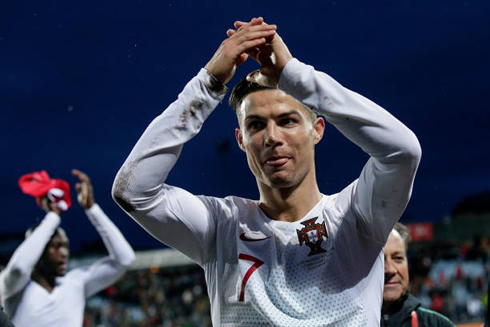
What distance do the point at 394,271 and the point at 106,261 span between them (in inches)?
123

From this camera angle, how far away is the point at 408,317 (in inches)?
148

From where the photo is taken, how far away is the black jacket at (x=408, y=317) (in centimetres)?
373

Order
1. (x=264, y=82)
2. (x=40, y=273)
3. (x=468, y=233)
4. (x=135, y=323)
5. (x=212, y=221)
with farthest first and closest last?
1. (x=468, y=233)
2. (x=135, y=323)
3. (x=40, y=273)
4. (x=212, y=221)
5. (x=264, y=82)

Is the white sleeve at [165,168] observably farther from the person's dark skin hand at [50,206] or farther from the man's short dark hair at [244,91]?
the person's dark skin hand at [50,206]

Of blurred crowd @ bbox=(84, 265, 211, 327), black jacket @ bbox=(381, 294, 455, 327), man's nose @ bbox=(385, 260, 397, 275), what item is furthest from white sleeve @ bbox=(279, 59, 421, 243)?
blurred crowd @ bbox=(84, 265, 211, 327)

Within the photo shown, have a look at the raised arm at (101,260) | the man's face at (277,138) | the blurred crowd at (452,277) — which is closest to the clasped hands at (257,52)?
the man's face at (277,138)

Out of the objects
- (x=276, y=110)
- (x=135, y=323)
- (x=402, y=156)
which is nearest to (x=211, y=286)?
(x=276, y=110)

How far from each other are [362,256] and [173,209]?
0.84 metres

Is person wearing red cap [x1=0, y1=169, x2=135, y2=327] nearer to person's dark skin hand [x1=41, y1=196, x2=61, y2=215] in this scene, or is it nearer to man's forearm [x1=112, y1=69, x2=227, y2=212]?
person's dark skin hand [x1=41, y1=196, x2=61, y2=215]

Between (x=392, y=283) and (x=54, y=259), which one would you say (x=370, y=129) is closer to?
(x=392, y=283)

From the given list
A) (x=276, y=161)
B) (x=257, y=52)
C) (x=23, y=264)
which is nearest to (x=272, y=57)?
(x=257, y=52)

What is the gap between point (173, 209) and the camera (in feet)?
7.74

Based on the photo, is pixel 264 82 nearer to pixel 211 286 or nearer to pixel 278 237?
pixel 278 237

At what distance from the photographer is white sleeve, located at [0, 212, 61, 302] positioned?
15.6 ft
